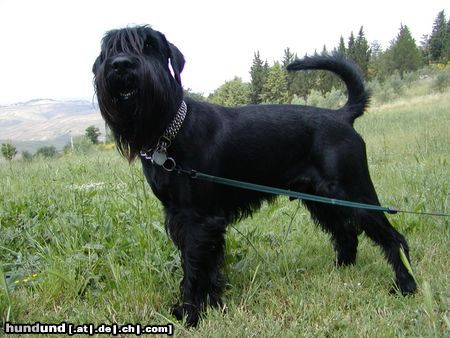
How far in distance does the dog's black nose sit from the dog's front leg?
979 mm

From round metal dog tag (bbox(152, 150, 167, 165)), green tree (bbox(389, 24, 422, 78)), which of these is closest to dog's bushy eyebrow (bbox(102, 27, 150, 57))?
round metal dog tag (bbox(152, 150, 167, 165))

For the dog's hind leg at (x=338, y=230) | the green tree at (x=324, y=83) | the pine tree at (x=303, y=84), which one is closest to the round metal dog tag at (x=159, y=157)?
the dog's hind leg at (x=338, y=230)

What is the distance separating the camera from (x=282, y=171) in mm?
3174

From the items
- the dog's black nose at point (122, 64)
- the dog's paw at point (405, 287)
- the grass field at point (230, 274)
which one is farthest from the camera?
the dog's paw at point (405, 287)

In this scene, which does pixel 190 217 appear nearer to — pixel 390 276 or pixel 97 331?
pixel 97 331

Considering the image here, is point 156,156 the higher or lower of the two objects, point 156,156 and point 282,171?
the higher

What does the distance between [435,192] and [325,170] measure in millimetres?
2021

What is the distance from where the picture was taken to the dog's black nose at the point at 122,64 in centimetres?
227

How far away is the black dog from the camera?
245 cm

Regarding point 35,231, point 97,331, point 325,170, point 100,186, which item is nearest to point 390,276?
point 325,170

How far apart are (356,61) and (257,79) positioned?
59.1ft

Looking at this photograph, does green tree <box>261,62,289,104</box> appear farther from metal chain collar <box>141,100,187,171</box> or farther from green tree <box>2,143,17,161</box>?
metal chain collar <box>141,100,187,171</box>

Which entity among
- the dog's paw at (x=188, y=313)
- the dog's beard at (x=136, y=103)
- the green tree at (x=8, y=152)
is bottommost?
the green tree at (x=8, y=152)

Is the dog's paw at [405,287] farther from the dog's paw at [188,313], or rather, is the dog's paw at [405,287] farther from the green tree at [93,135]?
the green tree at [93,135]
